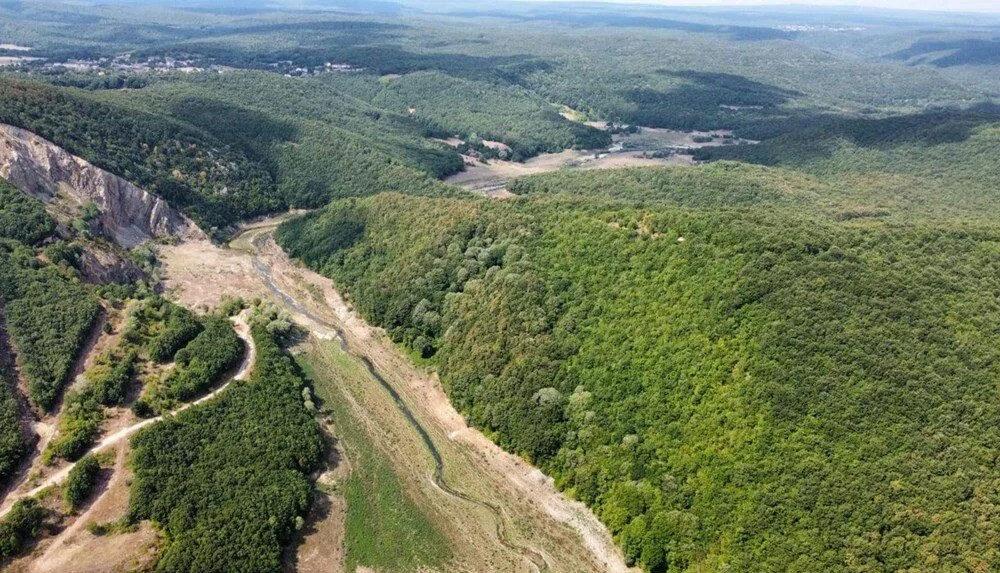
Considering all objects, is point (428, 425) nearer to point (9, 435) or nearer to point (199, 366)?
point (199, 366)

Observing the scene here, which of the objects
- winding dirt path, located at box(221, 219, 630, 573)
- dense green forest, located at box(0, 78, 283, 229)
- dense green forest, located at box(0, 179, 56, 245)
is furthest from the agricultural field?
dense green forest, located at box(0, 78, 283, 229)

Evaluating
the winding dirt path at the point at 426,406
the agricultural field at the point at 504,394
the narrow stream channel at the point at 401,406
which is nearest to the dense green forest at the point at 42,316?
the agricultural field at the point at 504,394

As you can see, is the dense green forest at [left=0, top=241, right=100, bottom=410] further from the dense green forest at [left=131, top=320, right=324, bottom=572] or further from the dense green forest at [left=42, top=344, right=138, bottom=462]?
the dense green forest at [left=131, top=320, right=324, bottom=572]

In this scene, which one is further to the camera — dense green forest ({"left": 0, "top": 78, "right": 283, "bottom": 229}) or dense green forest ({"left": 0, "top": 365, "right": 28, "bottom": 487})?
dense green forest ({"left": 0, "top": 78, "right": 283, "bottom": 229})

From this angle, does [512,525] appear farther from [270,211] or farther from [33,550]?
[270,211]

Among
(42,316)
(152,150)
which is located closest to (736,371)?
(42,316)

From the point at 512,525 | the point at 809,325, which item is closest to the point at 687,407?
the point at 809,325

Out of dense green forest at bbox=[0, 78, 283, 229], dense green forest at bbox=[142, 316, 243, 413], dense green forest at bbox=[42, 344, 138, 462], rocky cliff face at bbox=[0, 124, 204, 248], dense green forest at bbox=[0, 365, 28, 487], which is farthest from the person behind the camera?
dense green forest at bbox=[0, 78, 283, 229]
